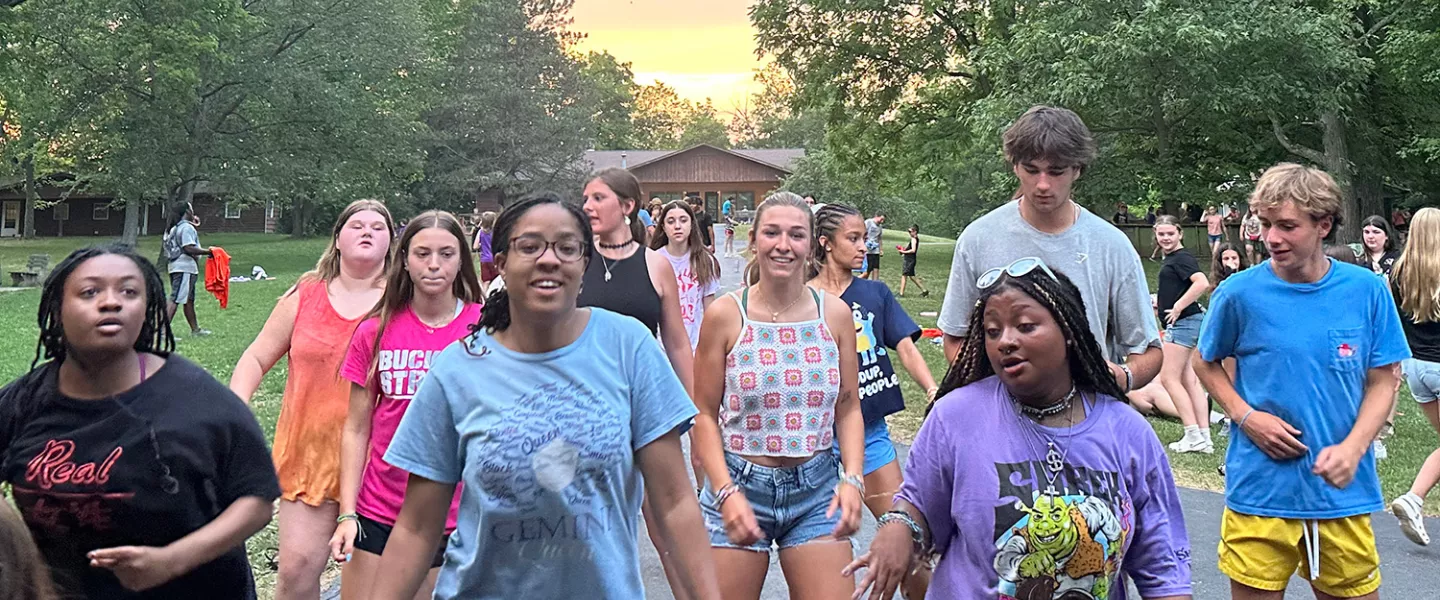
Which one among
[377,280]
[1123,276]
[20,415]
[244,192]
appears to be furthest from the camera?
[244,192]

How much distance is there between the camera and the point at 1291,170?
13.5 feet

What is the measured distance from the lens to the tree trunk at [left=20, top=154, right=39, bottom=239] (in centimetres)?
5756

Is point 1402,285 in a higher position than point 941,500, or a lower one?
higher

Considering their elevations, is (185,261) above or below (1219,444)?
above

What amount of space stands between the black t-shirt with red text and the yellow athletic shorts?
3.12 meters

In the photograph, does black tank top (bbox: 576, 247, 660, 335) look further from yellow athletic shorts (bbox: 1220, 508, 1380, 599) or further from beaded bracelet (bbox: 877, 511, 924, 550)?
beaded bracelet (bbox: 877, 511, 924, 550)

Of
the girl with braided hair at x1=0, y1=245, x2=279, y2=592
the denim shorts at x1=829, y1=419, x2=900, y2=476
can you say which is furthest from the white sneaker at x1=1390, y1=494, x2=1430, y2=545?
the girl with braided hair at x1=0, y1=245, x2=279, y2=592

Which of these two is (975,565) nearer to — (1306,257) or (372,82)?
(1306,257)

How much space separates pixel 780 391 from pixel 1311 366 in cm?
174

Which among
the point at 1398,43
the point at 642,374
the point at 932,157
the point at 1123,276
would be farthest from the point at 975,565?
the point at 932,157

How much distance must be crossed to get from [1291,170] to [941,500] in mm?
2032

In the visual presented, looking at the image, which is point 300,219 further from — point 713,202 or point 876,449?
point 876,449

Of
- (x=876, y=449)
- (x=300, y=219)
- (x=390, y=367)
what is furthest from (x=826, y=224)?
(x=300, y=219)

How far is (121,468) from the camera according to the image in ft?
9.65
